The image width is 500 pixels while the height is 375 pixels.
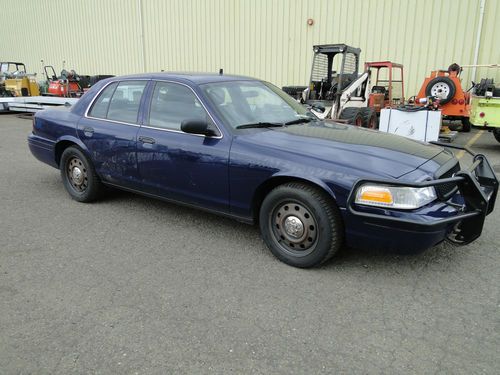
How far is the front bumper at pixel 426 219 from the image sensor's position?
3.00 m

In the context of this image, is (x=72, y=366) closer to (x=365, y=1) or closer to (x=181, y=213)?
(x=181, y=213)

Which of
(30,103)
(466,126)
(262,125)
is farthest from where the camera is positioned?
(30,103)

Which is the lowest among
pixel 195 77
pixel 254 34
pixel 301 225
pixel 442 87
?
pixel 301 225

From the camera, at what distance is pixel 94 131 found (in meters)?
4.77

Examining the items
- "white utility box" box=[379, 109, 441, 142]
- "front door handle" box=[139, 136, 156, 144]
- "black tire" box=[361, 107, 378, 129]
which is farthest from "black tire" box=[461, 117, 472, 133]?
"front door handle" box=[139, 136, 156, 144]

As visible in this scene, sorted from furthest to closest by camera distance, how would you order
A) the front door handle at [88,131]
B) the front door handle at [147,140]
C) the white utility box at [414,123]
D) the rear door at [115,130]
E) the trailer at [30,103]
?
the trailer at [30,103] → the white utility box at [414,123] → the front door handle at [88,131] → the rear door at [115,130] → the front door handle at [147,140]

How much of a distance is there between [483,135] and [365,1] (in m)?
5.44

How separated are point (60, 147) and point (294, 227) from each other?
11.1 ft

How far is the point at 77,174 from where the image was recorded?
16.9 feet

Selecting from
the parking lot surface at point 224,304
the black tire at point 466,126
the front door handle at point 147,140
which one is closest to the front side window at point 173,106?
the front door handle at point 147,140

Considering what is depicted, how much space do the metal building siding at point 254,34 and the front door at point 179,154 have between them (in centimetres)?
1072

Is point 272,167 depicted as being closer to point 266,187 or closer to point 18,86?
point 266,187

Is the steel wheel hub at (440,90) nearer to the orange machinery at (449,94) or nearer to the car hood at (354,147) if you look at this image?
the orange machinery at (449,94)

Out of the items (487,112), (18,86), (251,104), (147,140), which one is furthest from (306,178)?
(18,86)
